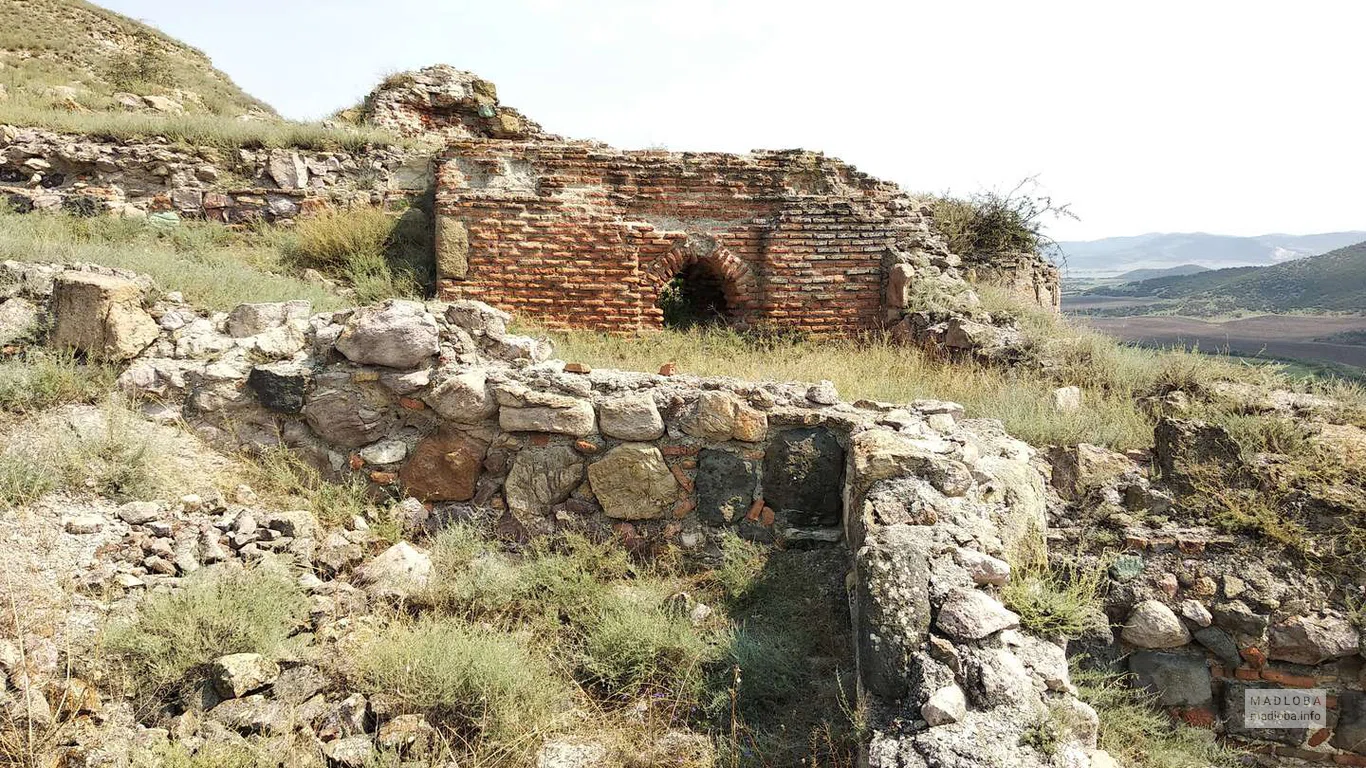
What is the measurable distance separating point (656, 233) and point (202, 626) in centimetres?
574

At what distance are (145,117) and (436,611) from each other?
9.29 metres

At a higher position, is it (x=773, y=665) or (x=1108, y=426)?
(x=1108, y=426)

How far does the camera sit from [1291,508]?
378 centimetres

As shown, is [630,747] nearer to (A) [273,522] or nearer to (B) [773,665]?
(B) [773,665]

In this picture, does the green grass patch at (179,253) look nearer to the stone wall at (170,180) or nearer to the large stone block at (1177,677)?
the stone wall at (170,180)

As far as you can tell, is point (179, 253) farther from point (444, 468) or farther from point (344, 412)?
point (444, 468)

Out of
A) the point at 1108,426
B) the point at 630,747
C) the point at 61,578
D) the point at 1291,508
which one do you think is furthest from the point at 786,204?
the point at 61,578

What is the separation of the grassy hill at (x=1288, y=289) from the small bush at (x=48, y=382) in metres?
30.7

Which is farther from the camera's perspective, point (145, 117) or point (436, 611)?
point (145, 117)

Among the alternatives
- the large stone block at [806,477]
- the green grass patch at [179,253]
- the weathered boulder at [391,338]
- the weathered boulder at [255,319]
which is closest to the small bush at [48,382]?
the weathered boulder at [255,319]

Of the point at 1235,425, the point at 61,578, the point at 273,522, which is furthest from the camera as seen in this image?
the point at 1235,425

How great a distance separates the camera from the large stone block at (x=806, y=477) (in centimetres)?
403

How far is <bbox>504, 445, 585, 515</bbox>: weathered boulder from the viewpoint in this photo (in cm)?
415
